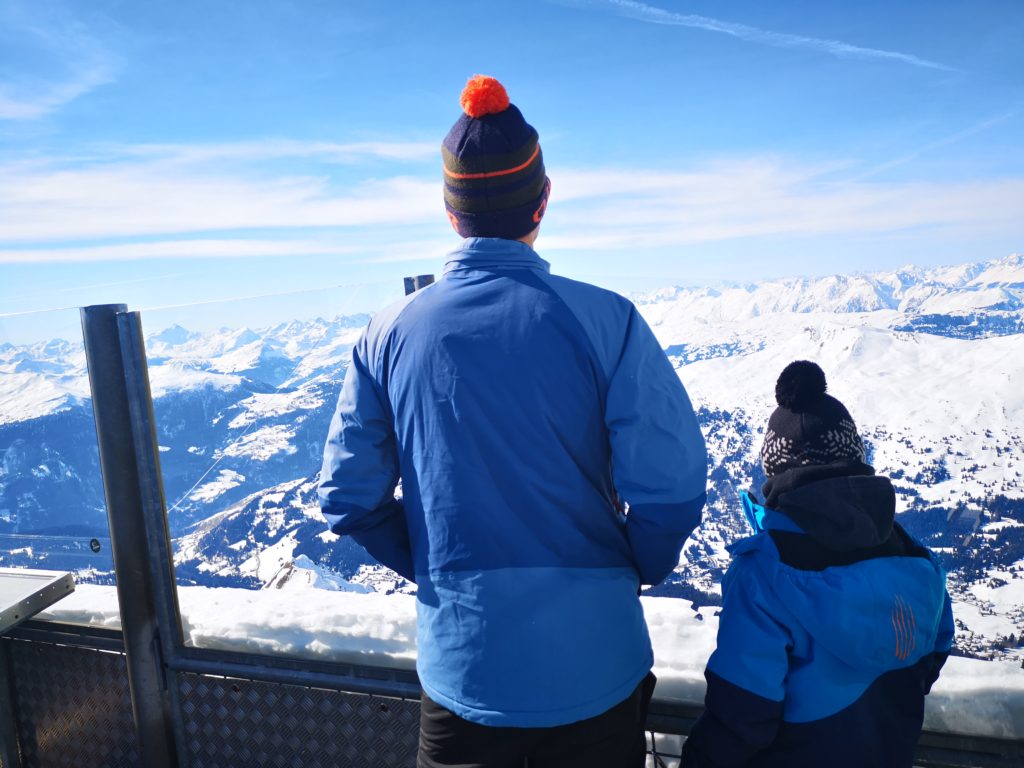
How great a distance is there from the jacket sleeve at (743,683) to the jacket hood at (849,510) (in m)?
0.24

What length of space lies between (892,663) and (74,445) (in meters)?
3.26

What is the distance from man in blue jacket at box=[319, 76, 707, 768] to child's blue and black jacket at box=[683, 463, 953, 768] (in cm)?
30

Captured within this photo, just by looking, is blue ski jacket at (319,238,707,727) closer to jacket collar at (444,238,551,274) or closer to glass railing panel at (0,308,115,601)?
jacket collar at (444,238,551,274)

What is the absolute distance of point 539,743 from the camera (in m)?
1.56

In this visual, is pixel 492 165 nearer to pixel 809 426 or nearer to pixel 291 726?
pixel 809 426

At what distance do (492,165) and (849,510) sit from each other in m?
1.27

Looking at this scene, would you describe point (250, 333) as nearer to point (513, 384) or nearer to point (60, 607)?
point (60, 607)

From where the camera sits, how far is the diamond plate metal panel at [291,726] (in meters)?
2.65

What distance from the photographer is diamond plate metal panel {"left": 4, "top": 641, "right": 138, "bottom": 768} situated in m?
3.09

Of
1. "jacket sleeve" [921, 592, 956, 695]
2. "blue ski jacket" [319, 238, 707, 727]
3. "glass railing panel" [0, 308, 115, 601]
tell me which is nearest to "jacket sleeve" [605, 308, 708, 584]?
"blue ski jacket" [319, 238, 707, 727]

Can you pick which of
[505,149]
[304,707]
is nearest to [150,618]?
[304,707]

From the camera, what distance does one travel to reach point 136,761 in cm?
309

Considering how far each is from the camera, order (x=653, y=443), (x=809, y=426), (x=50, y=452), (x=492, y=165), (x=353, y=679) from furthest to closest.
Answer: (x=50, y=452) → (x=353, y=679) → (x=809, y=426) → (x=492, y=165) → (x=653, y=443)

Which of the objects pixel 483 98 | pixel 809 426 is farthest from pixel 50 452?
pixel 809 426
